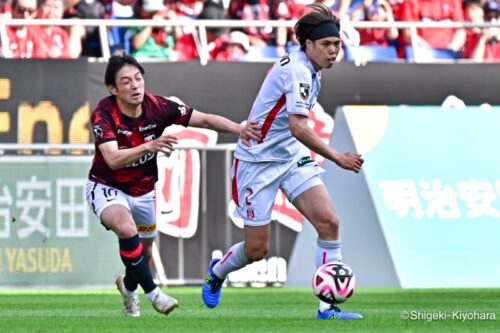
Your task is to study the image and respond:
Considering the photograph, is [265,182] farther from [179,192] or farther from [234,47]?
[234,47]

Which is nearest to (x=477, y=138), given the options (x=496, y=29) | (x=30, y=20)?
(x=496, y=29)

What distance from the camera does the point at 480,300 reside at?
13.5m

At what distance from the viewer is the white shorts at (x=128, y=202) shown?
10586 millimetres

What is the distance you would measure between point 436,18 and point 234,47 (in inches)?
127

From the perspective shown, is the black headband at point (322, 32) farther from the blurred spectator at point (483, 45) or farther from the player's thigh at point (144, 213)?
the blurred spectator at point (483, 45)

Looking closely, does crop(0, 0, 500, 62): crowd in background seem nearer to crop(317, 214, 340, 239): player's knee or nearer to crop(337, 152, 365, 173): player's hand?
crop(317, 214, 340, 239): player's knee

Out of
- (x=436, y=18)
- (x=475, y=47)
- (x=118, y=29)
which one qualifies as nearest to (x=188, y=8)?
(x=118, y=29)

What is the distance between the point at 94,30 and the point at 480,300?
6.68 metres

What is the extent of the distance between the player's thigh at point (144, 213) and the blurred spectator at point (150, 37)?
694 centimetres

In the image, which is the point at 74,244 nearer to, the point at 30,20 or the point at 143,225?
the point at 30,20

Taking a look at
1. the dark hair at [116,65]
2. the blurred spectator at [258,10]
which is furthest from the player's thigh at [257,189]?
the blurred spectator at [258,10]

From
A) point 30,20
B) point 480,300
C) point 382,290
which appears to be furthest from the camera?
point 30,20

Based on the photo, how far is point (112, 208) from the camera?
10.5m

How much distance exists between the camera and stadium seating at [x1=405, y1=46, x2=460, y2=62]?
1862cm
